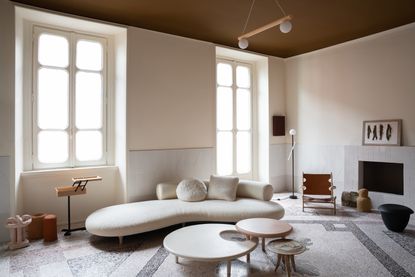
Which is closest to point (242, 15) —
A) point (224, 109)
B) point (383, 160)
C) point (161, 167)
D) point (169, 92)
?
point (169, 92)

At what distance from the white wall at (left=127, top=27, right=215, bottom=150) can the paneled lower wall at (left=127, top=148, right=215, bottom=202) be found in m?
0.13

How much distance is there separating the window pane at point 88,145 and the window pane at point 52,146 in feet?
0.66

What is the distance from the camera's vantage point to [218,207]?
4.43 m

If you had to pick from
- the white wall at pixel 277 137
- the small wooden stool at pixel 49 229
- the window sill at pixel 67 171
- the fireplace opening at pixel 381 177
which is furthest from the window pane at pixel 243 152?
the small wooden stool at pixel 49 229

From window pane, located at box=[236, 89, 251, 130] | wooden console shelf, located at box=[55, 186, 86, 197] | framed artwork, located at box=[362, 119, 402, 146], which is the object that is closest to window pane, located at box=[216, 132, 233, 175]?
window pane, located at box=[236, 89, 251, 130]

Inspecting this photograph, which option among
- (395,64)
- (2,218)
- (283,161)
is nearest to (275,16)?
(395,64)

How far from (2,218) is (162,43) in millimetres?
3686

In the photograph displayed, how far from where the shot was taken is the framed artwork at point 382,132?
17.2 ft

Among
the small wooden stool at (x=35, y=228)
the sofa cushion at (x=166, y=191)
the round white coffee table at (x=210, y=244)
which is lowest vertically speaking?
the small wooden stool at (x=35, y=228)

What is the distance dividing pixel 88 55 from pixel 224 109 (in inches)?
121

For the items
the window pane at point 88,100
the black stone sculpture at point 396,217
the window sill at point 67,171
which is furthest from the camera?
the window pane at point 88,100

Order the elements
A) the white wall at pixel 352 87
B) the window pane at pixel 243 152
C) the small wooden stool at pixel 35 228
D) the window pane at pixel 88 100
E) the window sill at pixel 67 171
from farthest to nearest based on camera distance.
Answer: the window pane at pixel 243 152
the white wall at pixel 352 87
the window pane at pixel 88 100
the window sill at pixel 67 171
the small wooden stool at pixel 35 228

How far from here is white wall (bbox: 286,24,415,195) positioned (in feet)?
17.0

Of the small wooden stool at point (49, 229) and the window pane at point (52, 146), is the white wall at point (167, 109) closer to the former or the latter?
the window pane at point (52, 146)
